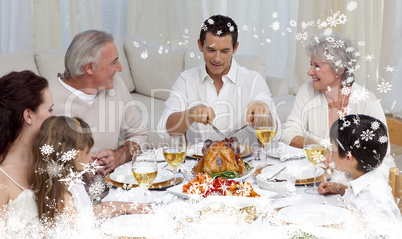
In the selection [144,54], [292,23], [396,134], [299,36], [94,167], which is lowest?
[94,167]

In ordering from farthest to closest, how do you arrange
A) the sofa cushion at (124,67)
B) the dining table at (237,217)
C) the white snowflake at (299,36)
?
the white snowflake at (299,36)
the sofa cushion at (124,67)
the dining table at (237,217)

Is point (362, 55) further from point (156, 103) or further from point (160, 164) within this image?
point (160, 164)

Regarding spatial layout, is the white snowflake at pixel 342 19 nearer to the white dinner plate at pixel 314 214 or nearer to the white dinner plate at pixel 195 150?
the white dinner plate at pixel 195 150

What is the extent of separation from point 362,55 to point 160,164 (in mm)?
2823

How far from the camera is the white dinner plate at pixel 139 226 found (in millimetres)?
1118

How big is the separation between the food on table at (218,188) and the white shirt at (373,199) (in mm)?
247

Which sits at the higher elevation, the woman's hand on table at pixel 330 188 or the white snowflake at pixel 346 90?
the white snowflake at pixel 346 90

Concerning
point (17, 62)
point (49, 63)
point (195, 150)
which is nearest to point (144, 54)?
point (49, 63)

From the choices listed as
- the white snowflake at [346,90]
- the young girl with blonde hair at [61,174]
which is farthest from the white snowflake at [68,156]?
the white snowflake at [346,90]

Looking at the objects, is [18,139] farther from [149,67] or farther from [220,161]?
[149,67]

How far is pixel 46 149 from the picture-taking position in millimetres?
1303

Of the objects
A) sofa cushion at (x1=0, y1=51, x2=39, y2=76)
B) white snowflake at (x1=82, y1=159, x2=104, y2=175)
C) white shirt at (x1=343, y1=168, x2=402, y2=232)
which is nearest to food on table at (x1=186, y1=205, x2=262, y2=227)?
white shirt at (x1=343, y1=168, x2=402, y2=232)

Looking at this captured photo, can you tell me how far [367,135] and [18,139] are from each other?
91 cm

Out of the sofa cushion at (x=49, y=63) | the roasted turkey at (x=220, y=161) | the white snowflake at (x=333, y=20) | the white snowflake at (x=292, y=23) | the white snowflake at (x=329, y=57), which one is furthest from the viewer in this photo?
the white snowflake at (x=292, y=23)
